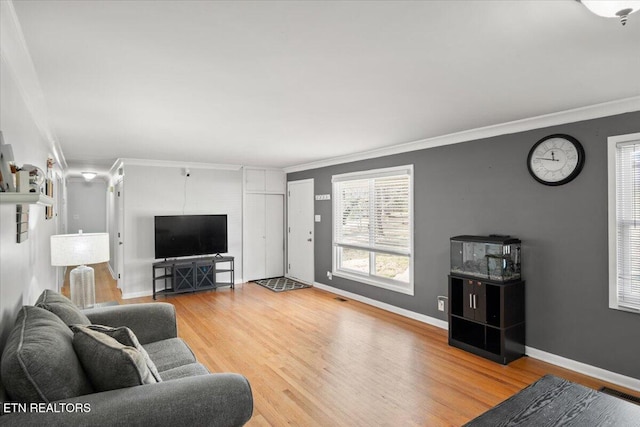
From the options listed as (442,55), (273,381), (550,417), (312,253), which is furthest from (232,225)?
(550,417)

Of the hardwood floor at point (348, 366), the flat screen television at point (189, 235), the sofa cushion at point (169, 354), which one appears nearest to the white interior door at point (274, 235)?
the flat screen television at point (189, 235)

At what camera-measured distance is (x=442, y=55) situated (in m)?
2.09

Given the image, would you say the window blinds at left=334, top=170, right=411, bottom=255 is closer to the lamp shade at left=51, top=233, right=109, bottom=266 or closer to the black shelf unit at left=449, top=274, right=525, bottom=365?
the black shelf unit at left=449, top=274, right=525, bottom=365

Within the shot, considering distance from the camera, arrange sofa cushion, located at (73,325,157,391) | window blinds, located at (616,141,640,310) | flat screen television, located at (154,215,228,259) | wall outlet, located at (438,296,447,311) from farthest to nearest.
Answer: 1. flat screen television, located at (154,215,228,259)
2. wall outlet, located at (438,296,447,311)
3. window blinds, located at (616,141,640,310)
4. sofa cushion, located at (73,325,157,391)

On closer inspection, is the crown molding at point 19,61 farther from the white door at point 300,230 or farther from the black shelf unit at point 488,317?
the white door at point 300,230

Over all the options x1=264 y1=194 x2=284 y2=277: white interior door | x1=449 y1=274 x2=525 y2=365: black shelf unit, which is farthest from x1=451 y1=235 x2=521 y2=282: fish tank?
x1=264 y1=194 x2=284 y2=277: white interior door

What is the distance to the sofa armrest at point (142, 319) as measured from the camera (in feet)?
8.60

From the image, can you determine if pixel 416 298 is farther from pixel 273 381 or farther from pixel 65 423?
pixel 65 423

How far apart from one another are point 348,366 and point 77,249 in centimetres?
265

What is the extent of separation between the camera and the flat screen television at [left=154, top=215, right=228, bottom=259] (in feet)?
20.1

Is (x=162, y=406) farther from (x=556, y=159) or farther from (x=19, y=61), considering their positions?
(x=556, y=159)

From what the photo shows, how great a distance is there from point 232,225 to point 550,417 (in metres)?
6.23

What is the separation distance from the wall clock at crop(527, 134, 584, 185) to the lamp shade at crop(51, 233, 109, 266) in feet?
13.7

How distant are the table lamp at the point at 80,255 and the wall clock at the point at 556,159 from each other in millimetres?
4156
